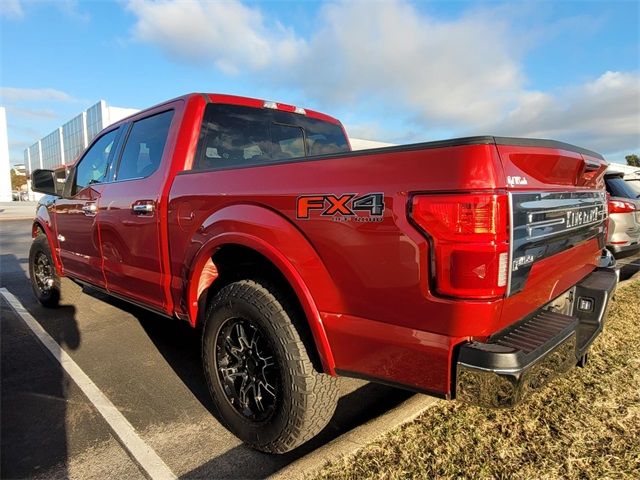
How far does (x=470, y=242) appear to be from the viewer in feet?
5.41

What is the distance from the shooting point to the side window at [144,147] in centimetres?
338

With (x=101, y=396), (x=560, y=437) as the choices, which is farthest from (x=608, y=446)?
(x=101, y=396)

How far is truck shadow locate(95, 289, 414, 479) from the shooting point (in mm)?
2365

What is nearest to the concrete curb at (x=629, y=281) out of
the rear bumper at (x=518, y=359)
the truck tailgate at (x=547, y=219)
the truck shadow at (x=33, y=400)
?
the truck tailgate at (x=547, y=219)

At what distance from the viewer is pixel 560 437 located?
2398mm

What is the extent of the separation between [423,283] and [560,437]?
55.7 inches

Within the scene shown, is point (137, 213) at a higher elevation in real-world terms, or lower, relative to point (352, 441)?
higher

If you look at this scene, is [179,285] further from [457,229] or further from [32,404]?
[457,229]

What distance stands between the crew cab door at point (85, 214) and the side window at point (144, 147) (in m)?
0.32

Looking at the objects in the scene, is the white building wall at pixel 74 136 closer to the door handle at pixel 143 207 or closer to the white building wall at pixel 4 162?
the white building wall at pixel 4 162

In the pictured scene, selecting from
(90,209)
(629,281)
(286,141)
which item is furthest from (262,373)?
(629,281)

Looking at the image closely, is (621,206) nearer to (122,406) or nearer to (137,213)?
(137,213)

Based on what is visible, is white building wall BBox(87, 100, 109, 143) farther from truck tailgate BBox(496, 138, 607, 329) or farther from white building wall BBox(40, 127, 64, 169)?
truck tailgate BBox(496, 138, 607, 329)

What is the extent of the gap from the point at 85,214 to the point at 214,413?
7.75ft
